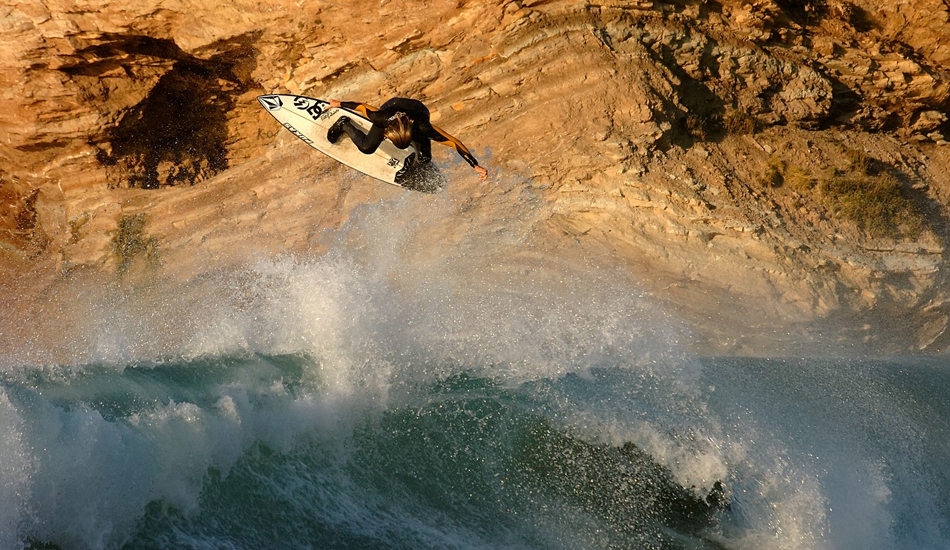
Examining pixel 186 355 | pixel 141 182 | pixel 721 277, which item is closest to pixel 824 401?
pixel 721 277

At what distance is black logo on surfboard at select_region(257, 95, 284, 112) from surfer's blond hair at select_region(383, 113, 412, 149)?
197 cm

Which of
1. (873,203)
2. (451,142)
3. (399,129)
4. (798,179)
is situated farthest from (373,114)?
(873,203)

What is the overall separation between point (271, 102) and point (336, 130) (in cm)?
114

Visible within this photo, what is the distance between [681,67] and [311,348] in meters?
6.25

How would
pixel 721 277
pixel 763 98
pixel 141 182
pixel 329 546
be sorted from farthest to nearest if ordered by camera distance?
pixel 141 182 < pixel 763 98 < pixel 721 277 < pixel 329 546

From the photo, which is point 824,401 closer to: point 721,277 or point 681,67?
point 721,277

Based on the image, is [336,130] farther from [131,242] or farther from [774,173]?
[774,173]

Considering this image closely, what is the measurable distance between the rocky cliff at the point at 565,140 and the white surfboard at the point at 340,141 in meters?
0.78

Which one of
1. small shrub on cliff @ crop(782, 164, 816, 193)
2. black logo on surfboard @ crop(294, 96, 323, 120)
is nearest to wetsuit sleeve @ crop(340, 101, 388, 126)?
black logo on surfboard @ crop(294, 96, 323, 120)

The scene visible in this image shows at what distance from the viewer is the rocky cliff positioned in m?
8.89

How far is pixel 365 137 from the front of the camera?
28.2 ft

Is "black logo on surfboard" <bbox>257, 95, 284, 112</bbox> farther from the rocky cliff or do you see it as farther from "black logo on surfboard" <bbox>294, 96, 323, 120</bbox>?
the rocky cliff

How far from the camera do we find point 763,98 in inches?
401

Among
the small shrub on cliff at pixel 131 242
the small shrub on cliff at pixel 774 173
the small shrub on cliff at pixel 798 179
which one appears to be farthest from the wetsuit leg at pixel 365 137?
the small shrub on cliff at pixel 798 179
